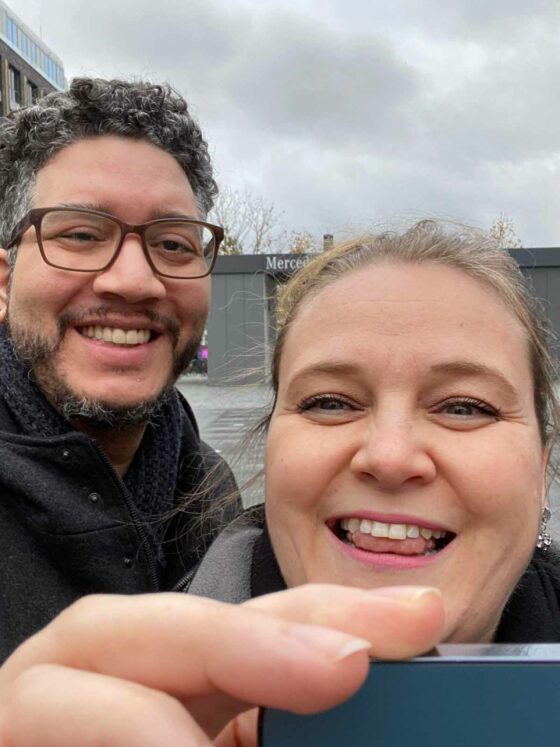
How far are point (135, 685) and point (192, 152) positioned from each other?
80.9 inches

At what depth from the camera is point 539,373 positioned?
1.53 metres

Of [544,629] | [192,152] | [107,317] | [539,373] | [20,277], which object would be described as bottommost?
[544,629]

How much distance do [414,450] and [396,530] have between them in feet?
0.47

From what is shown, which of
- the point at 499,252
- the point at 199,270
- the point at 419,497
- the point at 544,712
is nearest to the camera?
the point at 544,712

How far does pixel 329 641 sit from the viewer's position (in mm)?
598

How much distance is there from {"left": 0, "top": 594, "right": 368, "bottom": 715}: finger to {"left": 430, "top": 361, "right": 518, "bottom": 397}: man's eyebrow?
74cm

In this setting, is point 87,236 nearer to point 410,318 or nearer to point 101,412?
point 101,412

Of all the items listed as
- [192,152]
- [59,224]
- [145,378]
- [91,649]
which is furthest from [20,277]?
[91,649]

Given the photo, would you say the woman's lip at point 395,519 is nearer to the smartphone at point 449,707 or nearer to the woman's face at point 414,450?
the woman's face at point 414,450

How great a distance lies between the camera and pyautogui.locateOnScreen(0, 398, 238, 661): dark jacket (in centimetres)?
179

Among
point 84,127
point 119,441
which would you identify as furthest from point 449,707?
point 84,127

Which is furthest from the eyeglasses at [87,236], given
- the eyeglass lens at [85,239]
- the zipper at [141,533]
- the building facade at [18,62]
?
the building facade at [18,62]

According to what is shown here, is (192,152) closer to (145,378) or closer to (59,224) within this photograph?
(59,224)

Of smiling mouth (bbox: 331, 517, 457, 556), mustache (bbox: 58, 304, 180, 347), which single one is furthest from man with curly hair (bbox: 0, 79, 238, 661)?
smiling mouth (bbox: 331, 517, 457, 556)
